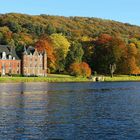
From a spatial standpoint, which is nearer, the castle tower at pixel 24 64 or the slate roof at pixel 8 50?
the slate roof at pixel 8 50

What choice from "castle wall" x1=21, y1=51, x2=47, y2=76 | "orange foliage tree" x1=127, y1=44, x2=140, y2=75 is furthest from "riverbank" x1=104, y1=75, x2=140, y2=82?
"castle wall" x1=21, y1=51, x2=47, y2=76

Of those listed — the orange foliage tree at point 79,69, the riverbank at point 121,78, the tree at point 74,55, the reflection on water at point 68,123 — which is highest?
the tree at point 74,55

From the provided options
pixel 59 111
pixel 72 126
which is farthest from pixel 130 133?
pixel 59 111

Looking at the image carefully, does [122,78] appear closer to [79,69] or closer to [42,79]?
[79,69]

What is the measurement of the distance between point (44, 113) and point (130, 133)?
1289cm

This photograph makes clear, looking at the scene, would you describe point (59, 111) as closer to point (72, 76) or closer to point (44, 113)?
point (44, 113)

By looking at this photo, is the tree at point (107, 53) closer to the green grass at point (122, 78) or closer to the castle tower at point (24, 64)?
the green grass at point (122, 78)

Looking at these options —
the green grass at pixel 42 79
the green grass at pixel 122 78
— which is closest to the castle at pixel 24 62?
the green grass at pixel 42 79

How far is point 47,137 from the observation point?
1192 inches

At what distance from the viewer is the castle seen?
446 ft

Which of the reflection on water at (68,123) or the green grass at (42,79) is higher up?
the green grass at (42,79)

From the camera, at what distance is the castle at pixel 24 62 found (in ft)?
446

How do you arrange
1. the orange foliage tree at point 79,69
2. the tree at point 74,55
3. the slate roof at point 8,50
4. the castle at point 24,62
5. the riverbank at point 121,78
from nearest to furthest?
the castle at point 24,62 < the slate roof at point 8,50 < the orange foliage tree at point 79,69 < the riverbank at point 121,78 < the tree at point 74,55

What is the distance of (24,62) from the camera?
142 meters
